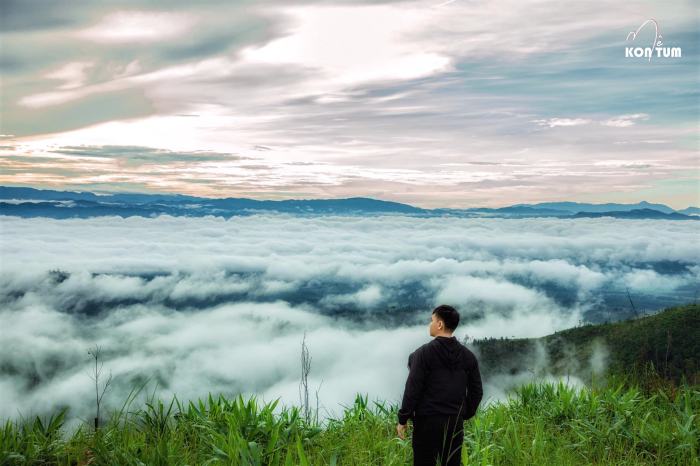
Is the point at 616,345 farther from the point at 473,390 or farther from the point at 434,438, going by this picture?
the point at 434,438

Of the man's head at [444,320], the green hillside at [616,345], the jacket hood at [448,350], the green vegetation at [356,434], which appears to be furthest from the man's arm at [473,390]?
the green hillside at [616,345]

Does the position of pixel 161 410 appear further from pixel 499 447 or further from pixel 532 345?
pixel 532 345

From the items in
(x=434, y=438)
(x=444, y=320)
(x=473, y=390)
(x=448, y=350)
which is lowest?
(x=434, y=438)

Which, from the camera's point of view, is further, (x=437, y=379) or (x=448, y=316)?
(x=437, y=379)

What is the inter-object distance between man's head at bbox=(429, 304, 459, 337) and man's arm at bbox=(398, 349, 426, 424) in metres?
0.28

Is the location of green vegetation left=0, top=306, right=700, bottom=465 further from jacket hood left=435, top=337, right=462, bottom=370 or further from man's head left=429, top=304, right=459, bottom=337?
man's head left=429, top=304, right=459, bottom=337

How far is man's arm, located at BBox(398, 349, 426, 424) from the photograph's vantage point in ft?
18.7

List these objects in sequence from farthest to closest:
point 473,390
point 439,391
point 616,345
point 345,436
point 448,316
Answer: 1. point 616,345
2. point 345,436
3. point 473,390
4. point 439,391
5. point 448,316

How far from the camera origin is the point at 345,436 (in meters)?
8.71

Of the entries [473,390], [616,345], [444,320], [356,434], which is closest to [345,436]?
[356,434]

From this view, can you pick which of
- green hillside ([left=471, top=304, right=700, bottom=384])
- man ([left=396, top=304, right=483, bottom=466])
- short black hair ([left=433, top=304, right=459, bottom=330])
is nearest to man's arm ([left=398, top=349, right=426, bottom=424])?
man ([left=396, top=304, right=483, bottom=466])

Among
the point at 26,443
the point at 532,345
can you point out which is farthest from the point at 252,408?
the point at 532,345

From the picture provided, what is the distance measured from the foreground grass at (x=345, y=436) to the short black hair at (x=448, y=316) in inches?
72.2

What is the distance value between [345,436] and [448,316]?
3.86 meters
